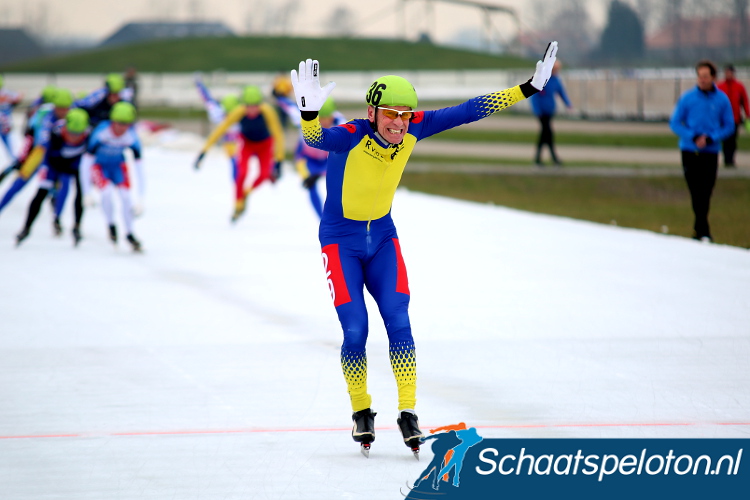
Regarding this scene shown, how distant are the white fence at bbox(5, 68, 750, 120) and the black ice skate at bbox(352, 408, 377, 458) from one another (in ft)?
75.6

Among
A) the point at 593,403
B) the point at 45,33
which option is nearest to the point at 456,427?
the point at 593,403

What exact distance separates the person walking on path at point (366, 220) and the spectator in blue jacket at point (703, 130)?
21.5ft

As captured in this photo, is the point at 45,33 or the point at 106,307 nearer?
the point at 106,307

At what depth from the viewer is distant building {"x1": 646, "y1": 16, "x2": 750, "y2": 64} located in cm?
4766

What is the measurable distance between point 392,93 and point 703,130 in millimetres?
7149

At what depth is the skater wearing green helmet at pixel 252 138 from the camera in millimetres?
13812

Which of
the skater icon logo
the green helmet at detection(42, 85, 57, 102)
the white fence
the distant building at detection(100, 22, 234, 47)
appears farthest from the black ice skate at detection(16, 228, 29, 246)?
the distant building at detection(100, 22, 234, 47)

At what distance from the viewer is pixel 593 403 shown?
5.32m

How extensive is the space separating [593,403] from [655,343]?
1603mm

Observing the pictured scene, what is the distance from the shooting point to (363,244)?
4.88 meters

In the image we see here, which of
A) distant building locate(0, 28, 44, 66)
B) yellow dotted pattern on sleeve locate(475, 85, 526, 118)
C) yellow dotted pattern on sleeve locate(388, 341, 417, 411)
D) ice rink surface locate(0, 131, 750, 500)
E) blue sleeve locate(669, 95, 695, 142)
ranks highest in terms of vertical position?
distant building locate(0, 28, 44, 66)

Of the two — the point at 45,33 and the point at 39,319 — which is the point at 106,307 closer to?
the point at 39,319

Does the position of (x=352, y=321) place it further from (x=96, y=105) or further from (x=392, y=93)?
(x=96, y=105)

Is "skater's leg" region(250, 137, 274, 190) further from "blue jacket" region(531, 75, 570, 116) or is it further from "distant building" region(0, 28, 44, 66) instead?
"distant building" region(0, 28, 44, 66)
